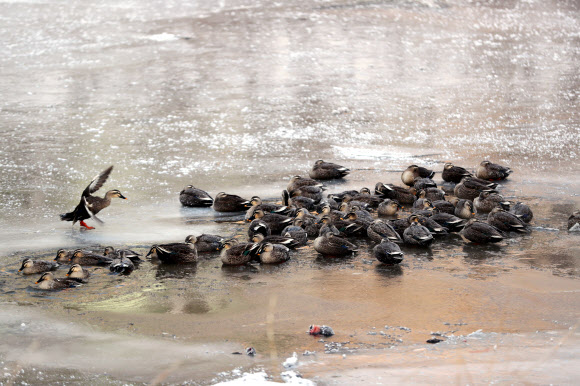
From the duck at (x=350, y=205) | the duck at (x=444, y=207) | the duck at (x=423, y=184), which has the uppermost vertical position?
the duck at (x=423, y=184)

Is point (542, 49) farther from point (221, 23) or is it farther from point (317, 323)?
point (317, 323)

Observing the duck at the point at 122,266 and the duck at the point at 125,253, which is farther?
the duck at the point at 125,253

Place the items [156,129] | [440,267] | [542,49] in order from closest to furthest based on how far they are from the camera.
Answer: [440,267]
[156,129]
[542,49]

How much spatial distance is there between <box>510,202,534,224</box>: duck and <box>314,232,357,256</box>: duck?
7.02ft

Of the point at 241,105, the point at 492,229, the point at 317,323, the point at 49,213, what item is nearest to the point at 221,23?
the point at 241,105

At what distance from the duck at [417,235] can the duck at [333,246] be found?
2.17 ft

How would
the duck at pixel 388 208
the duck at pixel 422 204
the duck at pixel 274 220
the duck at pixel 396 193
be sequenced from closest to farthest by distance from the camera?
1. the duck at pixel 274 220
2. the duck at pixel 388 208
3. the duck at pixel 422 204
4. the duck at pixel 396 193

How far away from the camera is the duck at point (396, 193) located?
987 centimetres

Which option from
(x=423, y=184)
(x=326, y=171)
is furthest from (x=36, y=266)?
(x=423, y=184)

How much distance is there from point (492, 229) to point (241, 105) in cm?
785

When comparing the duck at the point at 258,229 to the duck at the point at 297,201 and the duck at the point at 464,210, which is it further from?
the duck at the point at 464,210

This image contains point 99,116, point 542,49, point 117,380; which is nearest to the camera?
point 117,380

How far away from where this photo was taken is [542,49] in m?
20.6

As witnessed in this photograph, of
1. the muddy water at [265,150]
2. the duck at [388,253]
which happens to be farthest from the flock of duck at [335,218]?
the muddy water at [265,150]
